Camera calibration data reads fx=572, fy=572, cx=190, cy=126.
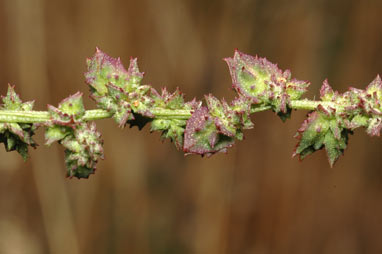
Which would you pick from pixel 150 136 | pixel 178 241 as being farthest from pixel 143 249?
pixel 150 136

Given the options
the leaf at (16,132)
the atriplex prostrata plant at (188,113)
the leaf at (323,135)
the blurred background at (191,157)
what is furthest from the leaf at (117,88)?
the blurred background at (191,157)

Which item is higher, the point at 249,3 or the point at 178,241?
the point at 249,3

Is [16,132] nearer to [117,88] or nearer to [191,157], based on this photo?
[117,88]

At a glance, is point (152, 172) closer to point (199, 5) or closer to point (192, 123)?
point (199, 5)

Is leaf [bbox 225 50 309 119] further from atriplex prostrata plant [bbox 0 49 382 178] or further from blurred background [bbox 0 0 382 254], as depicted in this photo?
blurred background [bbox 0 0 382 254]

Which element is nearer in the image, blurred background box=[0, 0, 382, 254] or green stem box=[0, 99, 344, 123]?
green stem box=[0, 99, 344, 123]

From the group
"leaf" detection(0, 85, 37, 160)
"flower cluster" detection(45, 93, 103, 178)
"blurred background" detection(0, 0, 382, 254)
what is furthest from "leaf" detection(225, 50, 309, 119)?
"blurred background" detection(0, 0, 382, 254)

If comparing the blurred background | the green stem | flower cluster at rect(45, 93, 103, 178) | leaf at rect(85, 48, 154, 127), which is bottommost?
flower cluster at rect(45, 93, 103, 178)
